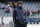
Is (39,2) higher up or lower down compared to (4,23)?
higher up

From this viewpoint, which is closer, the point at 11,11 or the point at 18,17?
the point at 18,17

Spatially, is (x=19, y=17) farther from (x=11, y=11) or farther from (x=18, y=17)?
(x=11, y=11)

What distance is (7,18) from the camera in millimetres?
8031

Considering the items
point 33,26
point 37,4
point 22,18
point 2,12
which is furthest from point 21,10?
point 37,4

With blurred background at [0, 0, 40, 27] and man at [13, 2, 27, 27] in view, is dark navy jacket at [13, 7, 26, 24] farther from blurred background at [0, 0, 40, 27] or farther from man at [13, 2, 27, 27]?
blurred background at [0, 0, 40, 27]

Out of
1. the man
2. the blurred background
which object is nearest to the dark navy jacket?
the man

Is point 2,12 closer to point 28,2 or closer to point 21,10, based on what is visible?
point 28,2

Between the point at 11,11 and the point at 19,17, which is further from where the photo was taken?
the point at 11,11

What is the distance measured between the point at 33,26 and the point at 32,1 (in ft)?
10.5

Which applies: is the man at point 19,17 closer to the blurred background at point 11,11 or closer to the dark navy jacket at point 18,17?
the dark navy jacket at point 18,17

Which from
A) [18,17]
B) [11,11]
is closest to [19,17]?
[18,17]

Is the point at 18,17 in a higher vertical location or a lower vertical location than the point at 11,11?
higher

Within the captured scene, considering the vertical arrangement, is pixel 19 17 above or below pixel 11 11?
above

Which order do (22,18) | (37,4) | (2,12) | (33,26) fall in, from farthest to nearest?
(37,4), (2,12), (33,26), (22,18)
